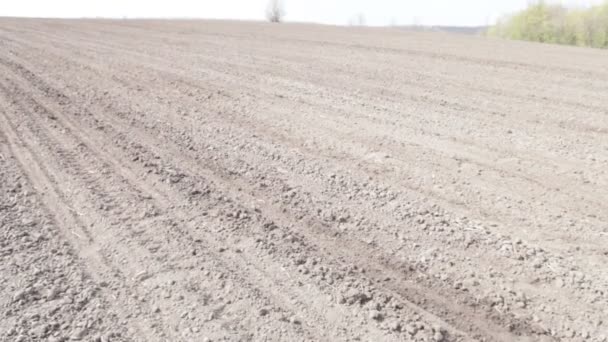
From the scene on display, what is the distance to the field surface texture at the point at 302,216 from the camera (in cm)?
259

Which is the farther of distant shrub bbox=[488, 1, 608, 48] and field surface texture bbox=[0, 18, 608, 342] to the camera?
distant shrub bbox=[488, 1, 608, 48]

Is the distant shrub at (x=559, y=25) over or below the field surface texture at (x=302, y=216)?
over

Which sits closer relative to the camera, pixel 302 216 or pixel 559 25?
pixel 302 216

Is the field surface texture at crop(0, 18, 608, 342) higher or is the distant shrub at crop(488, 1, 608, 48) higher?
the distant shrub at crop(488, 1, 608, 48)

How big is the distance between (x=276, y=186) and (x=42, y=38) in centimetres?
1616

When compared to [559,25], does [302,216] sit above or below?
below

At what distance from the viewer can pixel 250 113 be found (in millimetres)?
6684

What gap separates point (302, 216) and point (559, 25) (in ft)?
116

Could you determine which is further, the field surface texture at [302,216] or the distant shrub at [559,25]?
the distant shrub at [559,25]

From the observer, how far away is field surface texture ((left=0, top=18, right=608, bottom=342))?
2.59 meters

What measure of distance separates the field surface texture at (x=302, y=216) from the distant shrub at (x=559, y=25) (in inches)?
1077

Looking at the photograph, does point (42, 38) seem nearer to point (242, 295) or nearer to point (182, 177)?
point (182, 177)

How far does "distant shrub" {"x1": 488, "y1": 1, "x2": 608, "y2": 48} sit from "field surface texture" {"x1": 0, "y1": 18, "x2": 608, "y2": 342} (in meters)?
27.4

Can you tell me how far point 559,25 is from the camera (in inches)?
1265
